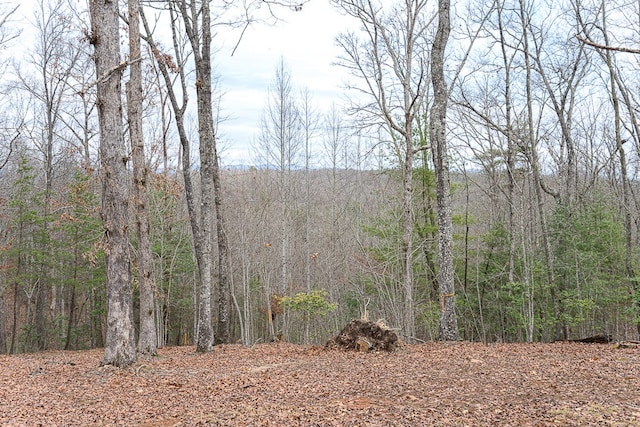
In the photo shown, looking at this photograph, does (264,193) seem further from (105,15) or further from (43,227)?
(105,15)

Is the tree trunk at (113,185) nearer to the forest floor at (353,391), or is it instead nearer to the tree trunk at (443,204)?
the forest floor at (353,391)

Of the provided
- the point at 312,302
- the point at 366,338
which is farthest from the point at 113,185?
the point at 312,302

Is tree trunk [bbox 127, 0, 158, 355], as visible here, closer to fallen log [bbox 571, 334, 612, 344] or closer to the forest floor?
the forest floor

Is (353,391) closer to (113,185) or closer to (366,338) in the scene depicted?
(366,338)

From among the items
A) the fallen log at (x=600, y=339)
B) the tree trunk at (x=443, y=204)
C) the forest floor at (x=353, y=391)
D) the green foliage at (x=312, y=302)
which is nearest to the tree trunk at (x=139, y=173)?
the forest floor at (x=353, y=391)

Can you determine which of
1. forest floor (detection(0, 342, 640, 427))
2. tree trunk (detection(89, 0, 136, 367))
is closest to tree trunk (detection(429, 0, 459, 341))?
forest floor (detection(0, 342, 640, 427))

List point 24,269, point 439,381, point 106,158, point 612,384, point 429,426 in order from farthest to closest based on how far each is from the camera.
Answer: point 24,269 → point 106,158 → point 439,381 → point 612,384 → point 429,426

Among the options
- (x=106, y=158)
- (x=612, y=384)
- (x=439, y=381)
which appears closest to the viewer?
(x=612, y=384)

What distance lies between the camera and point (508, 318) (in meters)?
17.1

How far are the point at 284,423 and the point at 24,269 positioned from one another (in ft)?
63.4

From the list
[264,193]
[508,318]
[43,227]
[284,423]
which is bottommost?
[508,318]

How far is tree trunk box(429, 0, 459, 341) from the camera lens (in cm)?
973

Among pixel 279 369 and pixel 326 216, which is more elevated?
pixel 326 216

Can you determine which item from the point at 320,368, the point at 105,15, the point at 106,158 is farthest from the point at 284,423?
the point at 105,15
